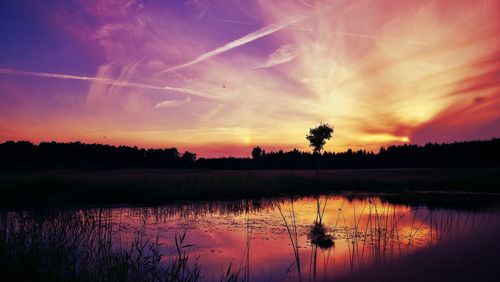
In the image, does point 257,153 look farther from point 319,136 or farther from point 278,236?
point 278,236

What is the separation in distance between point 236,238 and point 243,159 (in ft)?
386

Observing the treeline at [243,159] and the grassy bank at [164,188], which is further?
the treeline at [243,159]

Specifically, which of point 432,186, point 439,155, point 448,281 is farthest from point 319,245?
point 439,155

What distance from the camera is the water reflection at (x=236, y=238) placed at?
29.8 feet

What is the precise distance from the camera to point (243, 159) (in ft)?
431

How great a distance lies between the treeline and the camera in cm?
7550

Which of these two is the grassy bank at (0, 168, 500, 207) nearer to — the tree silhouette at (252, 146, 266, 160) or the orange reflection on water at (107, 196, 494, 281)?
the orange reflection on water at (107, 196, 494, 281)

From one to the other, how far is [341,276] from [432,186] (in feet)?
110

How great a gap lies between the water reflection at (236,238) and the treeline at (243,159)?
57.7 meters

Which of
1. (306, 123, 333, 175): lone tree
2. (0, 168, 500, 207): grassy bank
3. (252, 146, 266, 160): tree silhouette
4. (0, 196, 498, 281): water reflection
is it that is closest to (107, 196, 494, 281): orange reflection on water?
(0, 196, 498, 281): water reflection

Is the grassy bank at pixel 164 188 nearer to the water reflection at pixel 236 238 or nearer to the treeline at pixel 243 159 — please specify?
→ the water reflection at pixel 236 238

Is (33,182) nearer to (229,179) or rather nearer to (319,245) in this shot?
(229,179)

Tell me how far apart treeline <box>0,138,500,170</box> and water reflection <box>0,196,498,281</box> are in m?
57.7

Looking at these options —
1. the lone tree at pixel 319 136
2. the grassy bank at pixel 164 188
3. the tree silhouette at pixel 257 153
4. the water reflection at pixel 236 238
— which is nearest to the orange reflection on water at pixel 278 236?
the water reflection at pixel 236 238
